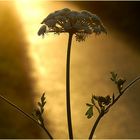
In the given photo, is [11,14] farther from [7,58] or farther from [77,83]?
[77,83]

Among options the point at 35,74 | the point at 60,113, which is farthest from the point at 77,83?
the point at 60,113

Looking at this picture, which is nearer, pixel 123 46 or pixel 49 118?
pixel 49 118

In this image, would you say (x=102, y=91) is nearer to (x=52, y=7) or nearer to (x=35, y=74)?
(x=35, y=74)

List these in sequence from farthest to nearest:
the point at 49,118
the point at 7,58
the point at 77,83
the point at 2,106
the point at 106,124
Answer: the point at 7,58, the point at 77,83, the point at 2,106, the point at 49,118, the point at 106,124

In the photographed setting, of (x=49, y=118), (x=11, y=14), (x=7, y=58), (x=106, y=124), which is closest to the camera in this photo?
(x=106, y=124)

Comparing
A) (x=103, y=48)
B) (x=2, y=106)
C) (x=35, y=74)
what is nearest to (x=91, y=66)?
(x=35, y=74)

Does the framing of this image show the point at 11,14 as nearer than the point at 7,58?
No
